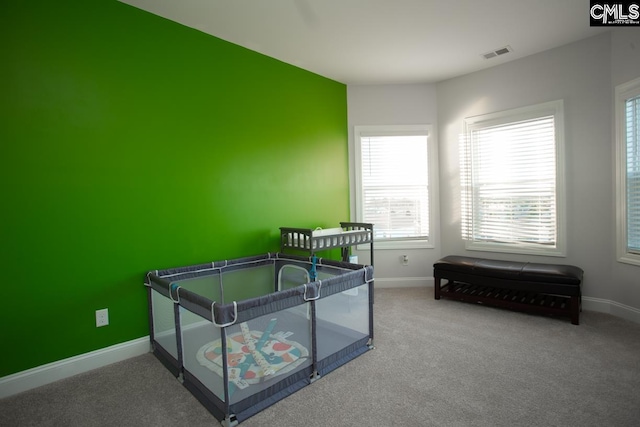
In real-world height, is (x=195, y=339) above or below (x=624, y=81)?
below

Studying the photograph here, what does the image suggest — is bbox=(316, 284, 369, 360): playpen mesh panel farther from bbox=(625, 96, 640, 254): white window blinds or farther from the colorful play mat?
bbox=(625, 96, 640, 254): white window blinds

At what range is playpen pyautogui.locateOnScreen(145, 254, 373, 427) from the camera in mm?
1754

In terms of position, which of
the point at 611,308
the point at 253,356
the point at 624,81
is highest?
the point at 624,81

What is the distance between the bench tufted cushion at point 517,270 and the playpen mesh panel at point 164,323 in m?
2.61

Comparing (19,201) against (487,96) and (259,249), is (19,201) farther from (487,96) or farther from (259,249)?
(487,96)

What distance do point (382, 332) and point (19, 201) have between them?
2.64m

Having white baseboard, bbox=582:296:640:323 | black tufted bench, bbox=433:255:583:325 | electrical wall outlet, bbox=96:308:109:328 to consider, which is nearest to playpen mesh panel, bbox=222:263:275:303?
electrical wall outlet, bbox=96:308:109:328

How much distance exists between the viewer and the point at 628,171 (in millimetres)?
2889

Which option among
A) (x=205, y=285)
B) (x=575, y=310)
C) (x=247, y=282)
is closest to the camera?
(x=205, y=285)

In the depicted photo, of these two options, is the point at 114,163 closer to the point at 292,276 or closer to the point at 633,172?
the point at 292,276

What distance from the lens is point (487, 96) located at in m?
3.79

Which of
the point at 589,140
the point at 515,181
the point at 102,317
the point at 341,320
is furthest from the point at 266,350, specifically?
the point at 589,140

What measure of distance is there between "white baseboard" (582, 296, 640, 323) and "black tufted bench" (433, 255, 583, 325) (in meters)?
0.24

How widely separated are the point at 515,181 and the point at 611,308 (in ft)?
4.69
